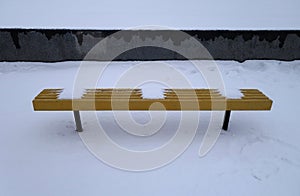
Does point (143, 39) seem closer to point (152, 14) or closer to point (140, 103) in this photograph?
point (152, 14)

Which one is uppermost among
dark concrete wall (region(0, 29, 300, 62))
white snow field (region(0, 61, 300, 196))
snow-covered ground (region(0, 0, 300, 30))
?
snow-covered ground (region(0, 0, 300, 30))

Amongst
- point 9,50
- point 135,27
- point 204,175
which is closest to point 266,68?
point 135,27

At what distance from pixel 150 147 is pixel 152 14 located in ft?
10.3

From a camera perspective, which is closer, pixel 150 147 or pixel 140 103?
pixel 140 103

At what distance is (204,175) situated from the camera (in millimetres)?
1903

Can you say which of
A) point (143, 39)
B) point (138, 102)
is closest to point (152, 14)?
point (143, 39)

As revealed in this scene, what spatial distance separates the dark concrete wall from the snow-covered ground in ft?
0.78

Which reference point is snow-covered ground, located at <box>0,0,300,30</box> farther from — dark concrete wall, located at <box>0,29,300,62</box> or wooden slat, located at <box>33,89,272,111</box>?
wooden slat, located at <box>33,89,272,111</box>

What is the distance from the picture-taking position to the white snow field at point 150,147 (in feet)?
5.89

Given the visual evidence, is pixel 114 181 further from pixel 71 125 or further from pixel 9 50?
pixel 9 50

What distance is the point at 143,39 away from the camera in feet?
12.1

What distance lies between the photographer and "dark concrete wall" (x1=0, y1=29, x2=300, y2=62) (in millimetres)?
3611

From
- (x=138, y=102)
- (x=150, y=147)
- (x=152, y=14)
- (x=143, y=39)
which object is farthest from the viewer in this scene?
(x=152, y=14)

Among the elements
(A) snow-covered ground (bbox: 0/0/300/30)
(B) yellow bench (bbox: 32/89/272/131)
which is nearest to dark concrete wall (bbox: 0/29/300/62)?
(A) snow-covered ground (bbox: 0/0/300/30)
